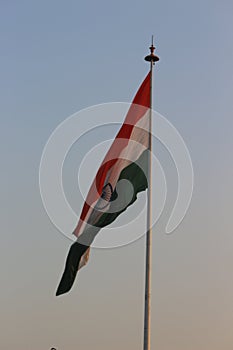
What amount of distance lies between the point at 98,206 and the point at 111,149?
2104 mm

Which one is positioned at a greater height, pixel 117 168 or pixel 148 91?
pixel 148 91

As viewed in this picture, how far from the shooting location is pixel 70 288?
2817 centimetres

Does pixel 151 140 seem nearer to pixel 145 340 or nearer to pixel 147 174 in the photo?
pixel 147 174

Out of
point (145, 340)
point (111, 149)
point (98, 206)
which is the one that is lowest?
point (145, 340)

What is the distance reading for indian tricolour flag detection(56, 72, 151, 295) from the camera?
2736 centimetres

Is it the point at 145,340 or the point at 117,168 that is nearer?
the point at 145,340

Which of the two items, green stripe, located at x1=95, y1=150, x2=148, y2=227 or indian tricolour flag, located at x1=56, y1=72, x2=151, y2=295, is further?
indian tricolour flag, located at x1=56, y1=72, x2=151, y2=295

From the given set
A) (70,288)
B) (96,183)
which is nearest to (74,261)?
(70,288)

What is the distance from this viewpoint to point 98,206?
27.5m

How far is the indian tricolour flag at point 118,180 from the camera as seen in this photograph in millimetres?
27359

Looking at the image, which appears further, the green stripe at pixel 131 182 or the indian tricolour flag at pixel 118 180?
the indian tricolour flag at pixel 118 180

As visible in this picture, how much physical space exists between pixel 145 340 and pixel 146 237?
126 inches

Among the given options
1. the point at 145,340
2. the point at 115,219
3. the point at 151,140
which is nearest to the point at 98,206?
the point at 115,219

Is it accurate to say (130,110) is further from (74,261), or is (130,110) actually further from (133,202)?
(74,261)
